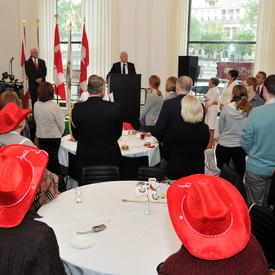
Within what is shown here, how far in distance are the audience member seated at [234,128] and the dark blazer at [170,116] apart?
755mm

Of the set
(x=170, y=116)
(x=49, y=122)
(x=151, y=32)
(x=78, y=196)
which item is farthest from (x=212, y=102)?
(x=78, y=196)

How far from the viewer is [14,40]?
31.7 feet

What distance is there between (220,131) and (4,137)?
2.58 meters

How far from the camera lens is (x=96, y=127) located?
138 inches

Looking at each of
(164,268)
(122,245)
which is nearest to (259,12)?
(122,245)

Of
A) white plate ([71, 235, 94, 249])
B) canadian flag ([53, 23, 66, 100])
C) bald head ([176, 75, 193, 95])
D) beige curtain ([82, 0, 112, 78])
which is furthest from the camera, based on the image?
beige curtain ([82, 0, 112, 78])

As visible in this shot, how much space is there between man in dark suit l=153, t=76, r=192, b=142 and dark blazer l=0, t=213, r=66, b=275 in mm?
2497

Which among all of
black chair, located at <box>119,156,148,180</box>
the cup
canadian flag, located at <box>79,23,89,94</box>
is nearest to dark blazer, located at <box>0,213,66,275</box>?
the cup

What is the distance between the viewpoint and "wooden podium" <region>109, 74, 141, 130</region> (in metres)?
7.24

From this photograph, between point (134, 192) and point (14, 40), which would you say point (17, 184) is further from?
point (14, 40)

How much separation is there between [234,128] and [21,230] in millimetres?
3344

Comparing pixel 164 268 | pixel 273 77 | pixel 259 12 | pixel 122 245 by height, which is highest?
pixel 259 12

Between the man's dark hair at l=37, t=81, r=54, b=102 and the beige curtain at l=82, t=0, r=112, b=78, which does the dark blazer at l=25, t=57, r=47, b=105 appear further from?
the man's dark hair at l=37, t=81, r=54, b=102

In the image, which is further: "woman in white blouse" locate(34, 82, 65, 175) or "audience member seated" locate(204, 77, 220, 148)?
"audience member seated" locate(204, 77, 220, 148)
